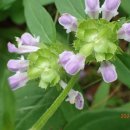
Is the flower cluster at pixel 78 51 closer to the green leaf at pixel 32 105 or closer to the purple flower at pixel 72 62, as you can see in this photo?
the purple flower at pixel 72 62

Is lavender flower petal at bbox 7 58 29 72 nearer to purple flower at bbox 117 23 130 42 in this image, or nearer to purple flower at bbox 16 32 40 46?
purple flower at bbox 16 32 40 46

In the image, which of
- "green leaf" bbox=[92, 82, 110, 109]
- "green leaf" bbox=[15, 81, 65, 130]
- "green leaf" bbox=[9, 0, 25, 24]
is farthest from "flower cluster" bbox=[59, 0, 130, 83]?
"green leaf" bbox=[9, 0, 25, 24]

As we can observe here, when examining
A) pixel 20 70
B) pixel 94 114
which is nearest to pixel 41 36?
pixel 20 70

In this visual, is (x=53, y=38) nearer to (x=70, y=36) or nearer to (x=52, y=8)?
(x=70, y=36)

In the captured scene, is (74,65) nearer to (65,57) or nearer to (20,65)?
(65,57)

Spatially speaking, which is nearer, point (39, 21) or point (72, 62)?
point (72, 62)

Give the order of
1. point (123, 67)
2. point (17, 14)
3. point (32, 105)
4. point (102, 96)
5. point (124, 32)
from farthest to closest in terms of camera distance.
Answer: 1. point (17, 14)
2. point (102, 96)
3. point (32, 105)
4. point (123, 67)
5. point (124, 32)

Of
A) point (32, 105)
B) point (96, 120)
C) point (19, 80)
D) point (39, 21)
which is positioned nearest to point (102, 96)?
point (32, 105)
